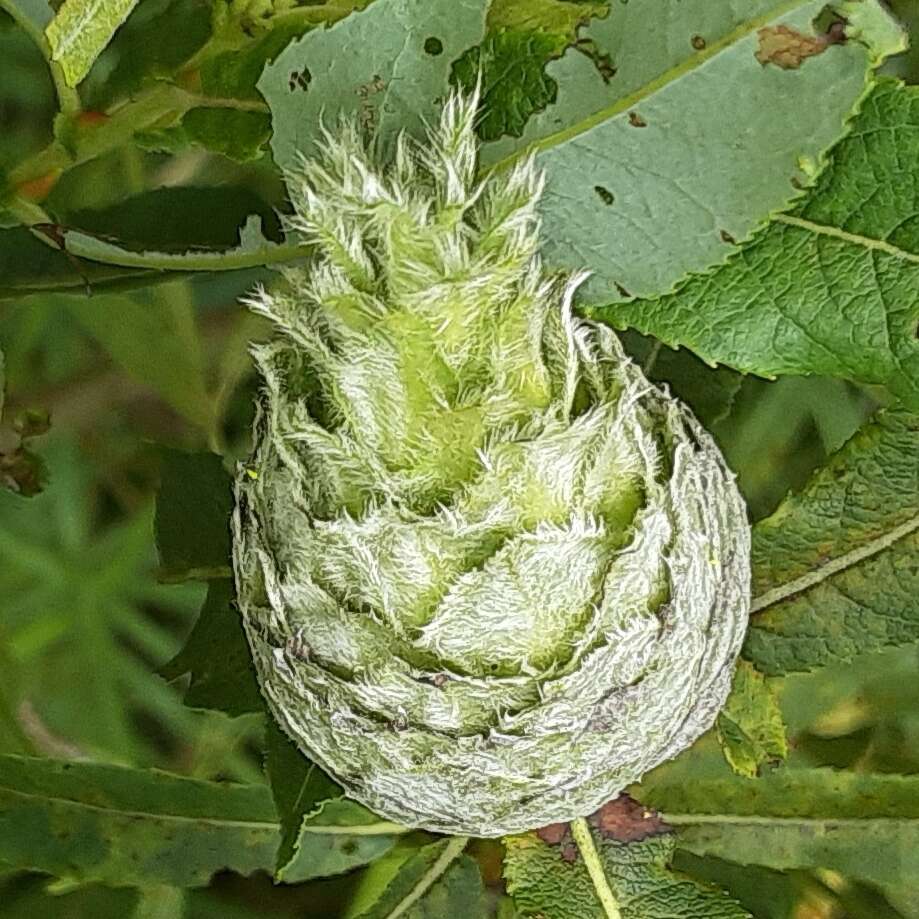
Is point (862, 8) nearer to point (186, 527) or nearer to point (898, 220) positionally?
→ point (898, 220)

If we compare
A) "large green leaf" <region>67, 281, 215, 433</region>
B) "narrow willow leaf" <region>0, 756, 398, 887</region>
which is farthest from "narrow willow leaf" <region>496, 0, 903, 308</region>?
"large green leaf" <region>67, 281, 215, 433</region>

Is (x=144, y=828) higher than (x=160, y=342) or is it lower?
lower

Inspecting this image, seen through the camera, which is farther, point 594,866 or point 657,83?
point 594,866

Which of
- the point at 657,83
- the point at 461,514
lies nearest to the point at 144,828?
the point at 461,514

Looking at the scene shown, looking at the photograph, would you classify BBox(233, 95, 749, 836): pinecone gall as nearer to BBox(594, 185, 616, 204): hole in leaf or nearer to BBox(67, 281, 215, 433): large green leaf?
BBox(594, 185, 616, 204): hole in leaf

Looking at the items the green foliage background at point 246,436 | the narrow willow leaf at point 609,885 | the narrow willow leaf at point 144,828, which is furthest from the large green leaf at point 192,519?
the narrow willow leaf at point 609,885

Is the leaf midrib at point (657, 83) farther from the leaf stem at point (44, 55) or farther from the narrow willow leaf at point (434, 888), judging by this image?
the narrow willow leaf at point (434, 888)

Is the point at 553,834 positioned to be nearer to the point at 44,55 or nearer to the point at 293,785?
the point at 293,785
